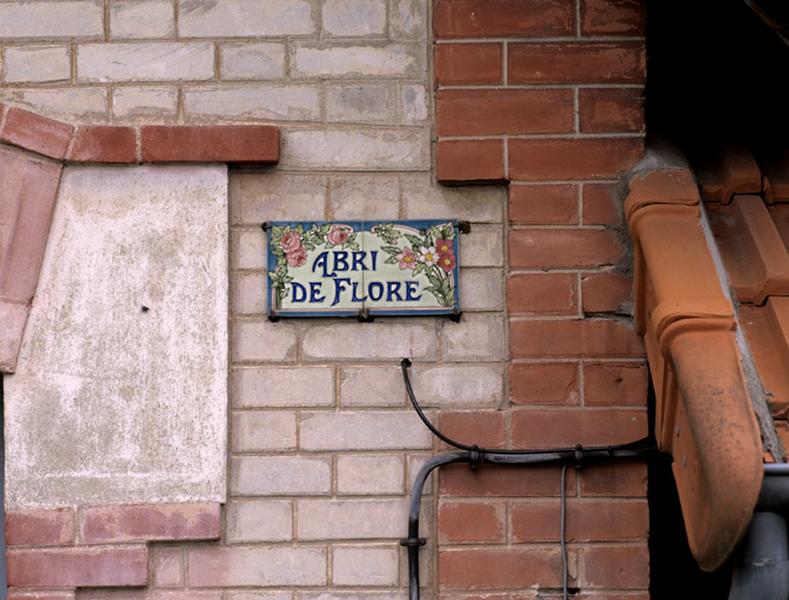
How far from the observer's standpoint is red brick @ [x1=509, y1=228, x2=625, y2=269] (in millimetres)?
3148

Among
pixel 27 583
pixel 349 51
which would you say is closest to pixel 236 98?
pixel 349 51

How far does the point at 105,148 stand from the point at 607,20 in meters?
1.27

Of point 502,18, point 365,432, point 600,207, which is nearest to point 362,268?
point 365,432

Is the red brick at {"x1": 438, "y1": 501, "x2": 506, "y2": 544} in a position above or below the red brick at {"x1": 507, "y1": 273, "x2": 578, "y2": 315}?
below

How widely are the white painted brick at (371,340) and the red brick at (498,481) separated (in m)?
0.30

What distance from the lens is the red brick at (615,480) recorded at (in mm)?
3088

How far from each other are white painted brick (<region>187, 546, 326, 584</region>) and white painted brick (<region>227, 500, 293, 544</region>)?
0.09ft

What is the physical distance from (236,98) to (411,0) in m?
0.50

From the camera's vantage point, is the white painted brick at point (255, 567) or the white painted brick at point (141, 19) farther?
the white painted brick at point (141, 19)

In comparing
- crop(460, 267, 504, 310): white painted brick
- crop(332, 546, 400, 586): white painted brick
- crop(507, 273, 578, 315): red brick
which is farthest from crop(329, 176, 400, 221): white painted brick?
crop(332, 546, 400, 586): white painted brick

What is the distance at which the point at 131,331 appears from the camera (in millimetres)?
3133

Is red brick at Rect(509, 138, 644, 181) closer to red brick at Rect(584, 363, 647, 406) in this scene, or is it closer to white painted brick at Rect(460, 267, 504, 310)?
white painted brick at Rect(460, 267, 504, 310)

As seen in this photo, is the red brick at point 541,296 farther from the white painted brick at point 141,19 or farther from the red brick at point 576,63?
the white painted brick at point 141,19

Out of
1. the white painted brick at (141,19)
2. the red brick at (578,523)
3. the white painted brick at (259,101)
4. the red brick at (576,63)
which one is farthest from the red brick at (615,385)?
the white painted brick at (141,19)
